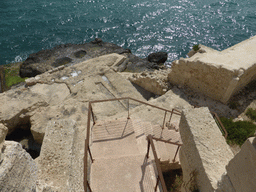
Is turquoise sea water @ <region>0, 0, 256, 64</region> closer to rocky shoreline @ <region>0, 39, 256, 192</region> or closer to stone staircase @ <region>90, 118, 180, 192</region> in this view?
rocky shoreline @ <region>0, 39, 256, 192</region>

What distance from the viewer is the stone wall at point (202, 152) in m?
4.56

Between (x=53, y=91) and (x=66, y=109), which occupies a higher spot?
(x=66, y=109)

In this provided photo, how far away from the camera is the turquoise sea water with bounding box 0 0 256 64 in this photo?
27.5m

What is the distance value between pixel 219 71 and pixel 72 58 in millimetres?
16477

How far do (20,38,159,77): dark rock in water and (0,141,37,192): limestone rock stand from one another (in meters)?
15.0

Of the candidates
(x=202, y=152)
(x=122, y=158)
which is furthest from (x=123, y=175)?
(x=202, y=152)

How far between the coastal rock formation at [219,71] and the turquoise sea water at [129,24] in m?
14.9

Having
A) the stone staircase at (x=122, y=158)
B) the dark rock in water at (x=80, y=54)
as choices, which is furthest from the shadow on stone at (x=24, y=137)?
the dark rock in water at (x=80, y=54)

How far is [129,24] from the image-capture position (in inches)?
1271

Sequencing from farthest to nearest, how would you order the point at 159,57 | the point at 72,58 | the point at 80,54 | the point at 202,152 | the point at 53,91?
the point at 159,57, the point at 80,54, the point at 72,58, the point at 53,91, the point at 202,152

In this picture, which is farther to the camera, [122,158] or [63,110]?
[63,110]

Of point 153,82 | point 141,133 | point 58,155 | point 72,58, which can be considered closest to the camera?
point 58,155

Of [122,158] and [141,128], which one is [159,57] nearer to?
[141,128]

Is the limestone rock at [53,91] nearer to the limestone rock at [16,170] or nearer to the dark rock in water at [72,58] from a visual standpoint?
the dark rock in water at [72,58]
